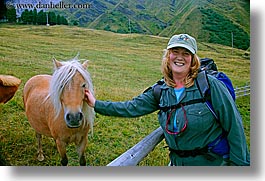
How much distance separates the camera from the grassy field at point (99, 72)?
6.39ft

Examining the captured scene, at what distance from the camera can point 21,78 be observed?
1.95 meters

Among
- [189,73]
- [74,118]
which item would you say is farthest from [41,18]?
[189,73]

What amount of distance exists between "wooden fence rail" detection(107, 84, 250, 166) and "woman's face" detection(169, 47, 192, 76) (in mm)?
493

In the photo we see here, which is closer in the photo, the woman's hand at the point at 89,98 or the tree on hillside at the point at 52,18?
the woman's hand at the point at 89,98

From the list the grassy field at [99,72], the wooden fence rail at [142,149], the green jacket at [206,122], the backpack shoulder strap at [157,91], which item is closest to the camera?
the green jacket at [206,122]

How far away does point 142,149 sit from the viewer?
1695mm

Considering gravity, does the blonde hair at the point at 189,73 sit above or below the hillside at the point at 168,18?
below

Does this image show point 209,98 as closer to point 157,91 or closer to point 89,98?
point 157,91

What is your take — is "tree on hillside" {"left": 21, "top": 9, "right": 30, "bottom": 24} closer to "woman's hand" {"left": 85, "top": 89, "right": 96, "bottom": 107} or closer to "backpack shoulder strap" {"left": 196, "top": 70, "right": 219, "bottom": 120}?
"woman's hand" {"left": 85, "top": 89, "right": 96, "bottom": 107}

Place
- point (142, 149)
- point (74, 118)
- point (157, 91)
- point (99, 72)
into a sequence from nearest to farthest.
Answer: point (157, 91)
point (74, 118)
point (142, 149)
point (99, 72)

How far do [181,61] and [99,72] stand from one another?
73 centimetres

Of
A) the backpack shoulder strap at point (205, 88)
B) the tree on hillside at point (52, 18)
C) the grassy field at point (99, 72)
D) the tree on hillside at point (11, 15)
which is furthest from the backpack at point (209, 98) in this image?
the tree on hillside at point (11, 15)

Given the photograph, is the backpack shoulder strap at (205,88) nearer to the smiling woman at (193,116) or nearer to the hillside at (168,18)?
the smiling woman at (193,116)

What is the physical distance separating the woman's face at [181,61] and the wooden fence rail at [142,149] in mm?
493
